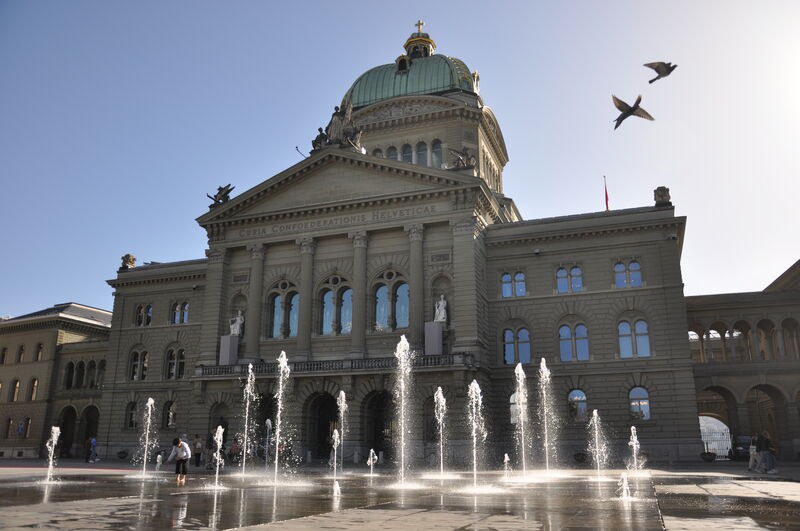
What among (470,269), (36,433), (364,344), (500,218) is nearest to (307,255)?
(364,344)

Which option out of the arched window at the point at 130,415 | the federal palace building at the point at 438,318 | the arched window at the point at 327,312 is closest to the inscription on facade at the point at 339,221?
the federal palace building at the point at 438,318

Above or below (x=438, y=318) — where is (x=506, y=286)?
above

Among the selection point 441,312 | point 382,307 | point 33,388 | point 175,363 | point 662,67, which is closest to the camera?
point 662,67

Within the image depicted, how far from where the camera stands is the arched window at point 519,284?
1688 inches

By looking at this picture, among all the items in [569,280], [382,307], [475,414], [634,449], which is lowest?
[634,449]

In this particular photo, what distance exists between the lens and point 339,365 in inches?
1566

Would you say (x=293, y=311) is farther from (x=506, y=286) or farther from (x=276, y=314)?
(x=506, y=286)

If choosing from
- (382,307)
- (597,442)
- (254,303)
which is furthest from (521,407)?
(254,303)

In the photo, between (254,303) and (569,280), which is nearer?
(569,280)

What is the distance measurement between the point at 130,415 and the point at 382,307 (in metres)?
23.6

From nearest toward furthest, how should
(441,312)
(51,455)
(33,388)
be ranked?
(51,455) → (441,312) → (33,388)

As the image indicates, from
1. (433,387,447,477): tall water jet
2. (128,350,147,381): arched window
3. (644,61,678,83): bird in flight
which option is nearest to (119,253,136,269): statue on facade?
(128,350,147,381): arched window

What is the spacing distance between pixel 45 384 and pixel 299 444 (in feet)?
107

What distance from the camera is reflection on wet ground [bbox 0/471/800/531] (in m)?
11.1
